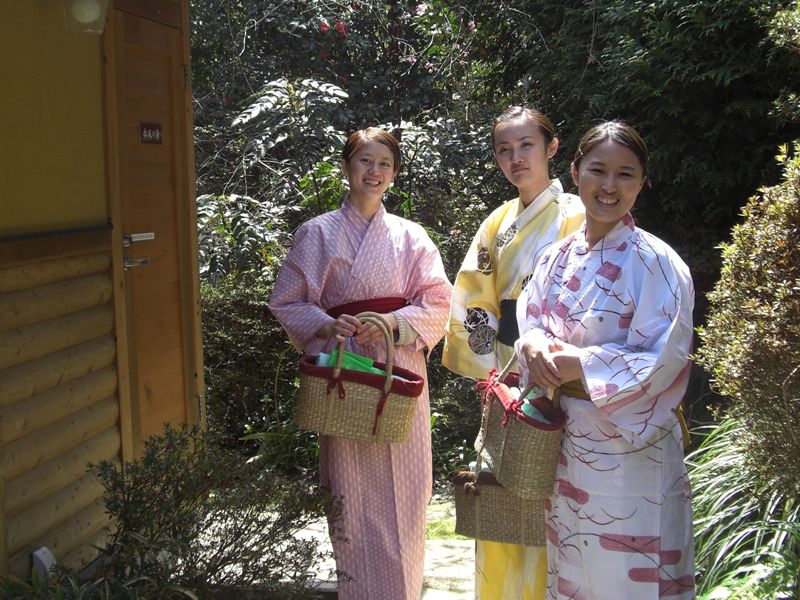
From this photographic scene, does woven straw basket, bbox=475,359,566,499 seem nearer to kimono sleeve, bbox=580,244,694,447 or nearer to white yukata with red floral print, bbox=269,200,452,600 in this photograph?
kimono sleeve, bbox=580,244,694,447

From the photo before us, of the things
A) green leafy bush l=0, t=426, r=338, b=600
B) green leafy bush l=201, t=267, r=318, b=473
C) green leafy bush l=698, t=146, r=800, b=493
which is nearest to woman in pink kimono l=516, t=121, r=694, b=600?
green leafy bush l=698, t=146, r=800, b=493

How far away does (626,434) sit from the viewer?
2674 millimetres

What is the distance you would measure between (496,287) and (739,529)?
4.59ft

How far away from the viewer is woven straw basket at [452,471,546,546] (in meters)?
3.07

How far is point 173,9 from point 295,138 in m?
2.15

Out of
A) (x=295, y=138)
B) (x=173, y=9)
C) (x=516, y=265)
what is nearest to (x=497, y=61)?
(x=295, y=138)

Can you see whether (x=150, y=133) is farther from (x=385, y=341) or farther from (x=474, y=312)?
(x=474, y=312)

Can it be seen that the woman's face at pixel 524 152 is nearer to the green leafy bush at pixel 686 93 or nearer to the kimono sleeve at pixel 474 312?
the kimono sleeve at pixel 474 312

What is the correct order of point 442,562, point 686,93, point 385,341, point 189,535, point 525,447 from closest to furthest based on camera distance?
point 525,447 → point 189,535 → point 385,341 → point 442,562 → point 686,93

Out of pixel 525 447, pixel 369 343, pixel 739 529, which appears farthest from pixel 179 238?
pixel 739 529

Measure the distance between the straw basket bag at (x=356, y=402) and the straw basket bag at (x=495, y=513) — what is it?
0.47 m

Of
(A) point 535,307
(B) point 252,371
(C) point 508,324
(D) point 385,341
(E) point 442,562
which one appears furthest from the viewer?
(B) point 252,371

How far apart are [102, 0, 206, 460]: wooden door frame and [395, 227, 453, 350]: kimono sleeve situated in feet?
3.59

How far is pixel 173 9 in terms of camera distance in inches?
175
